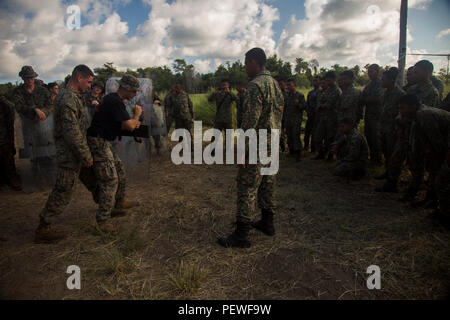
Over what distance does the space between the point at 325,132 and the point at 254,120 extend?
415 cm

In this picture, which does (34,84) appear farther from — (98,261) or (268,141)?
(268,141)

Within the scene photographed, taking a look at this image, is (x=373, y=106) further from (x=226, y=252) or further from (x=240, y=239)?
(x=226, y=252)

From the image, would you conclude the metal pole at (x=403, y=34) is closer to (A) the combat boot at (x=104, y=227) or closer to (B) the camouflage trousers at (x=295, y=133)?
(B) the camouflage trousers at (x=295, y=133)

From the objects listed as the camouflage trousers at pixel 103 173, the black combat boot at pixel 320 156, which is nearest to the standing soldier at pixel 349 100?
the black combat boot at pixel 320 156

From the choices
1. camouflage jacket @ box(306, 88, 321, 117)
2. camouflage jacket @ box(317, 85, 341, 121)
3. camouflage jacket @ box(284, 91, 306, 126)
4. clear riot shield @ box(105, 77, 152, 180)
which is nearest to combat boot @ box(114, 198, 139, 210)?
clear riot shield @ box(105, 77, 152, 180)

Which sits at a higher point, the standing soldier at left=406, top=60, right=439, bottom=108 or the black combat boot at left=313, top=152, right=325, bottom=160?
the standing soldier at left=406, top=60, right=439, bottom=108

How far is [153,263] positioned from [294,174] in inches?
142

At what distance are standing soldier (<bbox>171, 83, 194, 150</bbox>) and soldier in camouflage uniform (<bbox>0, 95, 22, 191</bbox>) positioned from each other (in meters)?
3.47

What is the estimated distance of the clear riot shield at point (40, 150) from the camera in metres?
4.56

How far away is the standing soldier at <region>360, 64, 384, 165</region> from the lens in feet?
17.4

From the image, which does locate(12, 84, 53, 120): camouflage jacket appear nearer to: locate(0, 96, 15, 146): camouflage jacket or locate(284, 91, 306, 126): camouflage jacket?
locate(0, 96, 15, 146): camouflage jacket

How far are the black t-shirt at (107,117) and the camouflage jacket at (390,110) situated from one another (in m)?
4.40

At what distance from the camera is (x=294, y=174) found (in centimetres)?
544

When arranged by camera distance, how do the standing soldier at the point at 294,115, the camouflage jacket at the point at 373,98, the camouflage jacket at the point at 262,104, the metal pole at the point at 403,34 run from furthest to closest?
the standing soldier at the point at 294,115 → the metal pole at the point at 403,34 → the camouflage jacket at the point at 373,98 → the camouflage jacket at the point at 262,104
